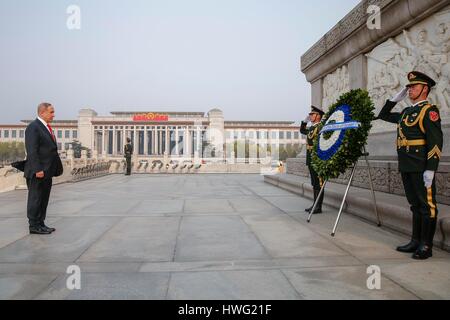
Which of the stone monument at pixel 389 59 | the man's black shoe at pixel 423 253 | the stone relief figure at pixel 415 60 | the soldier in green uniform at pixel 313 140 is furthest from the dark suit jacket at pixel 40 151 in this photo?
the stone relief figure at pixel 415 60

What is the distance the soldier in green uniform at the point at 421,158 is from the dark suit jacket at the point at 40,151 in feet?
14.3

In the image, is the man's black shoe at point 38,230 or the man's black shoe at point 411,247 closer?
the man's black shoe at point 411,247

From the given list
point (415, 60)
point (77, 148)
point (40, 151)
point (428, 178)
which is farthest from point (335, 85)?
point (77, 148)

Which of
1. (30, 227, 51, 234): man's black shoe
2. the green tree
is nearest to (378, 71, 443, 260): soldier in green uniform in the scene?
(30, 227, 51, 234): man's black shoe

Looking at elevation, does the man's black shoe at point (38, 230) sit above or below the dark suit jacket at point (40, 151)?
below

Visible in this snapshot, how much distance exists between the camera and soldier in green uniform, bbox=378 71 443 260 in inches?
133

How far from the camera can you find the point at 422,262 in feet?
10.6

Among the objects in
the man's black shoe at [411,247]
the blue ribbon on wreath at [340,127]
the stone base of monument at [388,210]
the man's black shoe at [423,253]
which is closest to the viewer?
the man's black shoe at [423,253]

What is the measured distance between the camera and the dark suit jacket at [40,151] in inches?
174

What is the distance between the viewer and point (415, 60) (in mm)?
6219

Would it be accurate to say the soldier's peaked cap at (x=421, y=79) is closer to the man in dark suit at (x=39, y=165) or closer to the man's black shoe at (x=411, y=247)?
the man's black shoe at (x=411, y=247)

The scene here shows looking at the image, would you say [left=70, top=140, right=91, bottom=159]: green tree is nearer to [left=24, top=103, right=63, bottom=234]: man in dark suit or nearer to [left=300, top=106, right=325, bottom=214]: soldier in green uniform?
[left=24, top=103, right=63, bottom=234]: man in dark suit

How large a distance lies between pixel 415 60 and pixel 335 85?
339 centimetres
